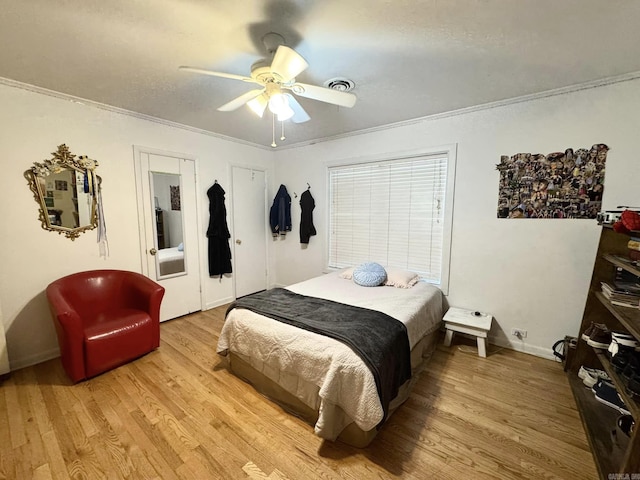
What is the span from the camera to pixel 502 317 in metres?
2.70

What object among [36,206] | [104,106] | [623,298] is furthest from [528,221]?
[36,206]

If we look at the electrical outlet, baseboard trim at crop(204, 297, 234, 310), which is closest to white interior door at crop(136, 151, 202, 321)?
baseboard trim at crop(204, 297, 234, 310)

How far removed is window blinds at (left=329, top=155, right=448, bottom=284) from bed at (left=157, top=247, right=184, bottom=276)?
82.8 inches

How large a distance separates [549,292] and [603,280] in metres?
0.46

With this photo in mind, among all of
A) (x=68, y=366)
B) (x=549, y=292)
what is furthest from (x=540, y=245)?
(x=68, y=366)

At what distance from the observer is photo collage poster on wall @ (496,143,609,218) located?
Answer: 7.32 ft

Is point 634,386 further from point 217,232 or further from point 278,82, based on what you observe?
point 217,232

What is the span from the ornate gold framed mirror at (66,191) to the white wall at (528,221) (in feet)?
11.1

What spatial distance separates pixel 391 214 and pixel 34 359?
4.02m

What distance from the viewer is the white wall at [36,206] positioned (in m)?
2.27

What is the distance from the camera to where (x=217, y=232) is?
146 inches

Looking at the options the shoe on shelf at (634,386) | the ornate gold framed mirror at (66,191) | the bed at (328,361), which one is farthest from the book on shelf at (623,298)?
the ornate gold framed mirror at (66,191)

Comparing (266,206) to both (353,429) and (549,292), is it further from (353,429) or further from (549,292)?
(549,292)

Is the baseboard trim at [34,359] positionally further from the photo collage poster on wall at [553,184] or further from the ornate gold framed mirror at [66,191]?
the photo collage poster on wall at [553,184]
